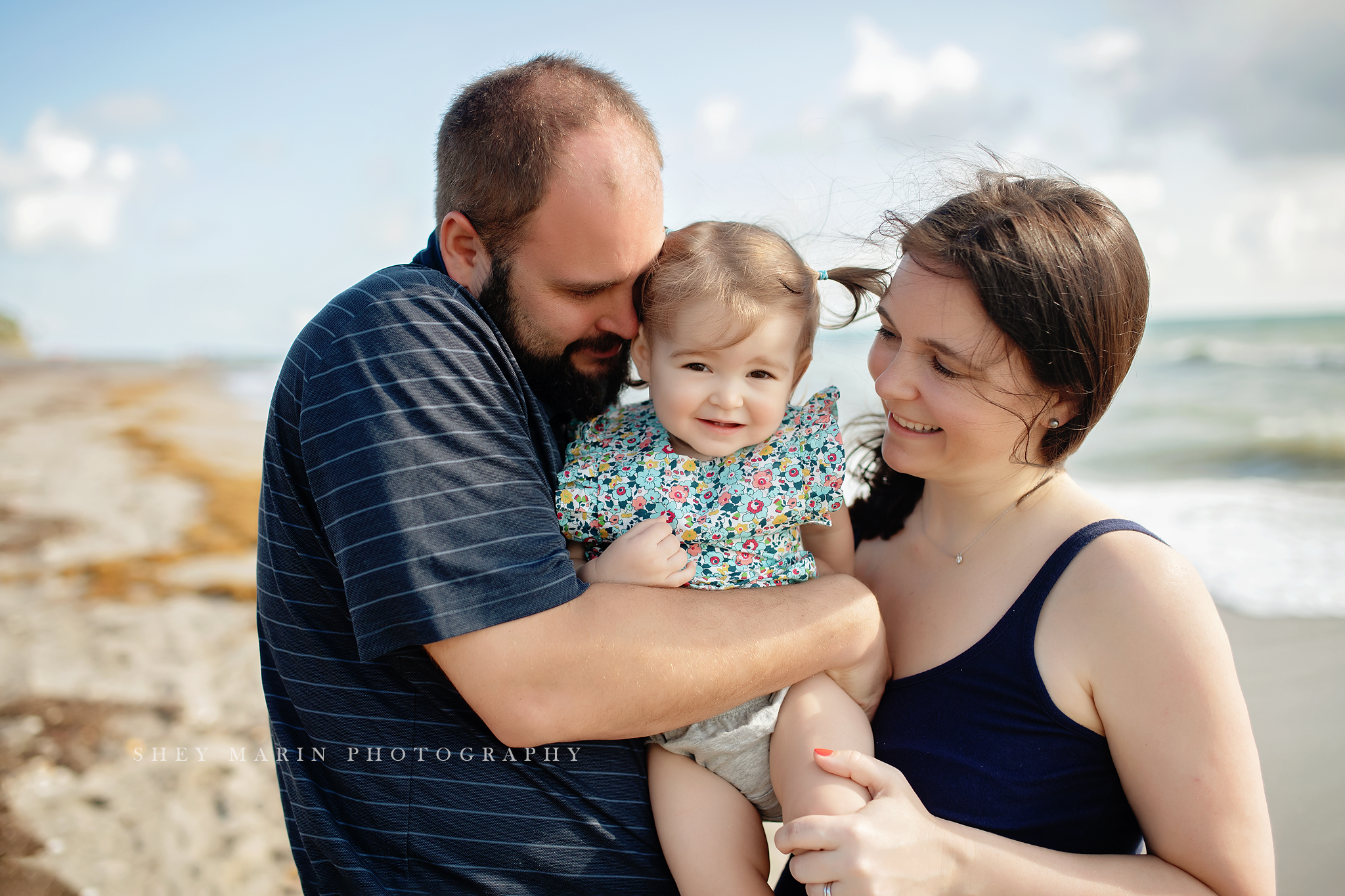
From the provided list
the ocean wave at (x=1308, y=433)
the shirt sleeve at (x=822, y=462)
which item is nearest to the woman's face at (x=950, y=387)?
the shirt sleeve at (x=822, y=462)

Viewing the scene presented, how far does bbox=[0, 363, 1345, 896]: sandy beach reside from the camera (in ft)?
11.4

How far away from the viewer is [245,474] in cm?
1067

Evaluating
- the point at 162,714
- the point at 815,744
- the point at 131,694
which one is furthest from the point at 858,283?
the point at 131,694

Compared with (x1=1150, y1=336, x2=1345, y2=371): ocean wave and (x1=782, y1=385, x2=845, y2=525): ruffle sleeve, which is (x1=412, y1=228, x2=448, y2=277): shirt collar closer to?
(x1=782, y1=385, x2=845, y2=525): ruffle sleeve

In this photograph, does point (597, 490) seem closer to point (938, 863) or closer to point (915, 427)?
point (915, 427)

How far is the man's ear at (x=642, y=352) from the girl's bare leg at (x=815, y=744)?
0.93 metres

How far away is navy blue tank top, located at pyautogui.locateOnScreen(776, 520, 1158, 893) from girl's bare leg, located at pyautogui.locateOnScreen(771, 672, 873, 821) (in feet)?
0.52

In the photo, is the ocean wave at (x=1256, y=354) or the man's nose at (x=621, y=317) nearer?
the man's nose at (x=621, y=317)

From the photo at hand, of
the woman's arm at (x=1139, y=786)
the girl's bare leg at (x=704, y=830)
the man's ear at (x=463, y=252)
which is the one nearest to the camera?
the woman's arm at (x=1139, y=786)

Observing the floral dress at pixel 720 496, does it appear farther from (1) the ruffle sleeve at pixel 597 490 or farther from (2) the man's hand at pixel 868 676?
(2) the man's hand at pixel 868 676

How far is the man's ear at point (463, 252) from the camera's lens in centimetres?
208

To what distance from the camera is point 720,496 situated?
2.11 meters

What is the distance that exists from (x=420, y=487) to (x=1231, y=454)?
12756mm

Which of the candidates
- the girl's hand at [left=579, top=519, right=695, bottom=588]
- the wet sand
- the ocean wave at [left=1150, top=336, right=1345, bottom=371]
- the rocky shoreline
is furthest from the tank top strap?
the ocean wave at [left=1150, top=336, right=1345, bottom=371]
